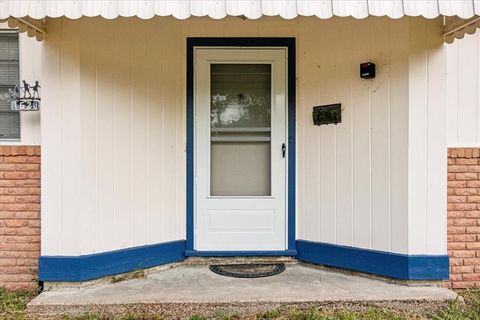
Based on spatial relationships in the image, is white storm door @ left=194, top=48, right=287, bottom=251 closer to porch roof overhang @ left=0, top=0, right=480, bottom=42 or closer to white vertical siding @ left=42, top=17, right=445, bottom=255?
white vertical siding @ left=42, top=17, right=445, bottom=255

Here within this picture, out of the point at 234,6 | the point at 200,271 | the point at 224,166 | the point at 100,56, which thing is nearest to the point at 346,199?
the point at 224,166

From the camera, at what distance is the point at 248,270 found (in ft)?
13.2

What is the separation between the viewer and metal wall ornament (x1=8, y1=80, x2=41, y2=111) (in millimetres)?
3727

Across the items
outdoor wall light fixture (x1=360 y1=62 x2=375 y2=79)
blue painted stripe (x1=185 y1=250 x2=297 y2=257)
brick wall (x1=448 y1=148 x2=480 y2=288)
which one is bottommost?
blue painted stripe (x1=185 y1=250 x2=297 y2=257)

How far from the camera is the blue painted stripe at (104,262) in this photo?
3.55 meters

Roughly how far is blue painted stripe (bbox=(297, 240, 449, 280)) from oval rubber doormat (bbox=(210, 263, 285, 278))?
1.25 ft

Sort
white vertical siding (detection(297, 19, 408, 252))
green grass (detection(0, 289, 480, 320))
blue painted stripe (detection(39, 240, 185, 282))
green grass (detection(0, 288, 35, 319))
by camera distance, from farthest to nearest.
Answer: white vertical siding (detection(297, 19, 408, 252)) → blue painted stripe (detection(39, 240, 185, 282)) → green grass (detection(0, 288, 35, 319)) → green grass (detection(0, 289, 480, 320))

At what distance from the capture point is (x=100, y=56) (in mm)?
3717

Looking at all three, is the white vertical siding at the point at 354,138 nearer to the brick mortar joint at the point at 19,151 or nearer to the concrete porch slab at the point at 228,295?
the concrete porch slab at the point at 228,295

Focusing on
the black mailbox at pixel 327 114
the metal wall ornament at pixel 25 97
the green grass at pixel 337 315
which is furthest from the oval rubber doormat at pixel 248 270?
the metal wall ornament at pixel 25 97

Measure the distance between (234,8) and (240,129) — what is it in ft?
5.31

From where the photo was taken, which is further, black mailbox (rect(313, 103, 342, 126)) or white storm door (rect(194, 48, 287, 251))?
white storm door (rect(194, 48, 287, 251))

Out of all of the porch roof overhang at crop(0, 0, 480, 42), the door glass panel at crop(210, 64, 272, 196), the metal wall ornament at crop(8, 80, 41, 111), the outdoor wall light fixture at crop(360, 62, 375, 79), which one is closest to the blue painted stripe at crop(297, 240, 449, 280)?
the door glass panel at crop(210, 64, 272, 196)

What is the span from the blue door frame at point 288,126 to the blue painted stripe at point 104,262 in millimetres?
284
